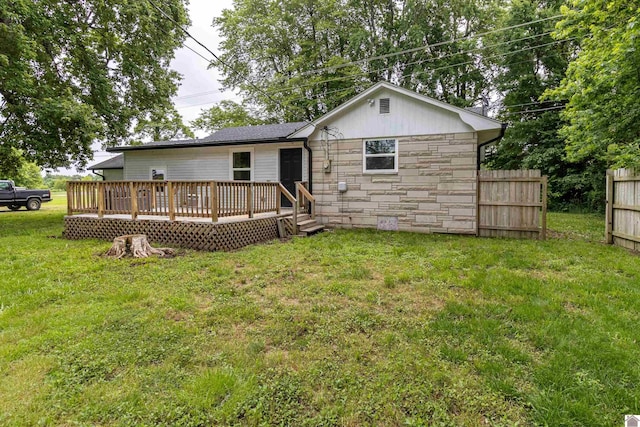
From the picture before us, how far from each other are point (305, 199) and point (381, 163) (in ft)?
8.13

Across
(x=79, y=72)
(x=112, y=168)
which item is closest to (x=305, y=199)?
(x=79, y=72)

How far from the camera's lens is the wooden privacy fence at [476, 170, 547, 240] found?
735cm

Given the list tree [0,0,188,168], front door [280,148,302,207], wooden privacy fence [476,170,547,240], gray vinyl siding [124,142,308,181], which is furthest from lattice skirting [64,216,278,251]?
wooden privacy fence [476,170,547,240]

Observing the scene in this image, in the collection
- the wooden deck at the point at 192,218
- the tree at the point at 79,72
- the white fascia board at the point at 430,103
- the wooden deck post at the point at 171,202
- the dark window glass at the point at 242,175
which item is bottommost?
the wooden deck at the point at 192,218

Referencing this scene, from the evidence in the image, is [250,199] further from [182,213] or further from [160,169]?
[160,169]

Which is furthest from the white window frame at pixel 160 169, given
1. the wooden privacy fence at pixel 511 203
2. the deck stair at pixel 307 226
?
the wooden privacy fence at pixel 511 203

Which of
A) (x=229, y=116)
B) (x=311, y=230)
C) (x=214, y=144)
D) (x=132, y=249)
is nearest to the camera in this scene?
(x=132, y=249)

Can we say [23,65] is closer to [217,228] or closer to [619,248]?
[217,228]

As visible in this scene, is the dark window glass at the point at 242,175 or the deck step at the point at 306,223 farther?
the dark window glass at the point at 242,175

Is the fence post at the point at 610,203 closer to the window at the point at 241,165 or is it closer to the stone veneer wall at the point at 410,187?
the stone veneer wall at the point at 410,187

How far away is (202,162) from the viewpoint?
437 inches

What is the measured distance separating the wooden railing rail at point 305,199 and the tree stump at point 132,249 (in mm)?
4058

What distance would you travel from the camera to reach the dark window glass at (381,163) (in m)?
8.72

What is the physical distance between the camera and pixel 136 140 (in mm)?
20062
